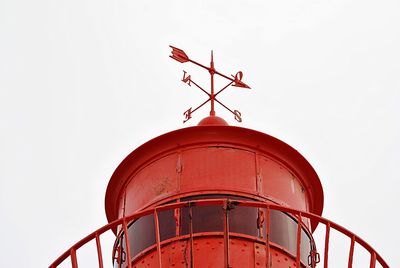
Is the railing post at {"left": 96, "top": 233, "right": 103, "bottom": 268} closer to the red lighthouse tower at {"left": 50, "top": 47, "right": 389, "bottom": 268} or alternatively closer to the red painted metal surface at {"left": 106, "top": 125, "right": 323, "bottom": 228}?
the red lighthouse tower at {"left": 50, "top": 47, "right": 389, "bottom": 268}

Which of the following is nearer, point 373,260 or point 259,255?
point 373,260

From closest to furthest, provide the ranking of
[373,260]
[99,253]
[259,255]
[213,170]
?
[99,253] → [373,260] → [259,255] → [213,170]

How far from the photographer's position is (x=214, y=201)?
862cm

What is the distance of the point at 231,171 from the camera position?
10188 millimetres

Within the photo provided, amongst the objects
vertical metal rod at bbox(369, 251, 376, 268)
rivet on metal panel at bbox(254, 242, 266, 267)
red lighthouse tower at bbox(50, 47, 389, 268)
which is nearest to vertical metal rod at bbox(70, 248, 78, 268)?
red lighthouse tower at bbox(50, 47, 389, 268)

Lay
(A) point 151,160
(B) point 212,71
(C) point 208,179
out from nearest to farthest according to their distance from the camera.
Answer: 1. (C) point 208,179
2. (A) point 151,160
3. (B) point 212,71

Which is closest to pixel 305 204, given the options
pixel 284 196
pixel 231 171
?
pixel 284 196

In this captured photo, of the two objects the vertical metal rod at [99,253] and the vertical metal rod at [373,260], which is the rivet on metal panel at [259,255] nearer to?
the vertical metal rod at [373,260]

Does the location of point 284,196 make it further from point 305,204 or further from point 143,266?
point 143,266

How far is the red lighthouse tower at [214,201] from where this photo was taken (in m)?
9.05

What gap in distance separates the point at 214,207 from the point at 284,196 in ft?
3.84

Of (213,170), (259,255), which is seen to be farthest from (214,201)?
(213,170)

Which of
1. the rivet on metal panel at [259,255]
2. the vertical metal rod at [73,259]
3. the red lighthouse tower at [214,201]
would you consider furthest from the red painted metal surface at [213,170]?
the vertical metal rod at [73,259]

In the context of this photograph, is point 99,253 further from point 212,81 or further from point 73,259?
point 212,81
